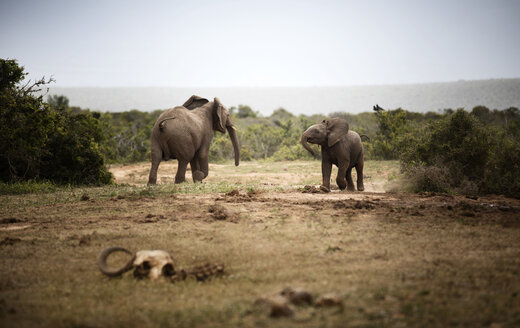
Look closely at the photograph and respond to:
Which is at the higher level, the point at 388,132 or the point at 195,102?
the point at 195,102

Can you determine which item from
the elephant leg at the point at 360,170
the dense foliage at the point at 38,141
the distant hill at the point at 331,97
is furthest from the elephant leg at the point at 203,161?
the distant hill at the point at 331,97

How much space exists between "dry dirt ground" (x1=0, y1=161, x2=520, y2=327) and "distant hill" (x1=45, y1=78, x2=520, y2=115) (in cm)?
6489

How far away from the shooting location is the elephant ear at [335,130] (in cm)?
1195

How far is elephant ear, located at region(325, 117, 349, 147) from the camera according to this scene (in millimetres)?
11945

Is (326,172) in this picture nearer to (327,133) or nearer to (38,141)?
(327,133)

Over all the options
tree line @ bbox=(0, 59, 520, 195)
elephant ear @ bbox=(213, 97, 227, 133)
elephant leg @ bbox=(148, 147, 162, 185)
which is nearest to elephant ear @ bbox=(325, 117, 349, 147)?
tree line @ bbox=(0, 59, 520, 195)

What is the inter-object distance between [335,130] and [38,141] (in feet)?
26.0

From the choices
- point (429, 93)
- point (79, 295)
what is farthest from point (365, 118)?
point (429, 93)

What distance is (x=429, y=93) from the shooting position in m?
84.7

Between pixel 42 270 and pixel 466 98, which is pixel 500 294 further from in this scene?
pixel 466 98

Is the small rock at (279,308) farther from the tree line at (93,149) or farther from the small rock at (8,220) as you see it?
the tree line at (93,149)

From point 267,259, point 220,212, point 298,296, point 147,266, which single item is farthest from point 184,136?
point 298,296

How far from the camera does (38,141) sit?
12.0 meters

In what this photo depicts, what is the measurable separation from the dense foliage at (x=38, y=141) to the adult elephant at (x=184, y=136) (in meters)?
2.78
